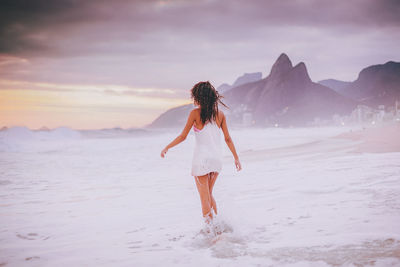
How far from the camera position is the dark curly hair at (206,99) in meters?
3.61

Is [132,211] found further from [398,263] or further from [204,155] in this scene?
[398,263]

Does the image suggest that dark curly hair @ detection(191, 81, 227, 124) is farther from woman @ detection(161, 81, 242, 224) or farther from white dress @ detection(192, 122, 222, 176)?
white dress @ detection(192, 122, 222, 176)

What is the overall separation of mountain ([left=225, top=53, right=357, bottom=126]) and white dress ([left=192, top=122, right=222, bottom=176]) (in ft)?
507

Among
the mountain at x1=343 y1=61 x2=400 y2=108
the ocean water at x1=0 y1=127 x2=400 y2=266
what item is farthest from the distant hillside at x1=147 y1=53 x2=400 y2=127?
the ocean water at x1=0 y1=127 x2=400 y2=266

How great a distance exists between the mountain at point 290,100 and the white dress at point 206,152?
154492 mm

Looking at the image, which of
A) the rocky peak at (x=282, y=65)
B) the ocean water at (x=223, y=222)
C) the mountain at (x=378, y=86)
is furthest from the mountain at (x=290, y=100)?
the ocean water at (x=223, y=222)

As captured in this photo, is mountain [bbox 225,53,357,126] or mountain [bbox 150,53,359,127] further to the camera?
mountain [bbox 225,53,357,126]

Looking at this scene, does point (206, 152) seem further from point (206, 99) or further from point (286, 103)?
point (286, 103)

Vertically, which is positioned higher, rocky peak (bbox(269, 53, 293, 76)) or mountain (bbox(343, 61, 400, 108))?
rocky peak (bbox(269, 53, 293, 76))

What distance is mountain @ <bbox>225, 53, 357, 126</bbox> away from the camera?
15462cm

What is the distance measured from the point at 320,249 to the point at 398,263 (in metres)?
0.69

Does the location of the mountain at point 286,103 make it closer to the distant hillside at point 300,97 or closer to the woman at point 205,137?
the distant hillside at point 300,97

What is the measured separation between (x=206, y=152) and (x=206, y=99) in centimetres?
76

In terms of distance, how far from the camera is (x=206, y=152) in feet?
11.9
